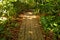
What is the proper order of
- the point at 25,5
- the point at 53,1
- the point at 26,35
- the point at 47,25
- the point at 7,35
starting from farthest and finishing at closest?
1. the point at 25,5
2. the point at 53,1
3. the point at 47,25
4. the point at 26,35
5. the point at 7,35

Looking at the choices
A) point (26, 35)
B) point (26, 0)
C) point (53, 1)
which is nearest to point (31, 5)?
point (26, 0)

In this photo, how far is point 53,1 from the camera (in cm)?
920

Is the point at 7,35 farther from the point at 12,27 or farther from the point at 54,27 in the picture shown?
the point at 54,27

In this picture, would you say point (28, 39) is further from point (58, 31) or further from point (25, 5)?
point (25, 5)

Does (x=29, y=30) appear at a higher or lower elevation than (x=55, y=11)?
lower

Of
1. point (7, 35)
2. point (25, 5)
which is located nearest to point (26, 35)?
point (7, 35)

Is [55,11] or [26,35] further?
[55,11]

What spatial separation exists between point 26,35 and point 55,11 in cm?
324

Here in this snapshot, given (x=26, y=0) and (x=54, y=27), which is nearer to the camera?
(x=54, y=27)

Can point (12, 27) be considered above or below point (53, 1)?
below

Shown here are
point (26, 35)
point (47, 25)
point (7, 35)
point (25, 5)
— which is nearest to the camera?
point (7, 35)

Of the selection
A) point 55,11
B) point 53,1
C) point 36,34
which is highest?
point 53,1

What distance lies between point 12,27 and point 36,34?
1.63 meters

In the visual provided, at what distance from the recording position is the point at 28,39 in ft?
21.3
